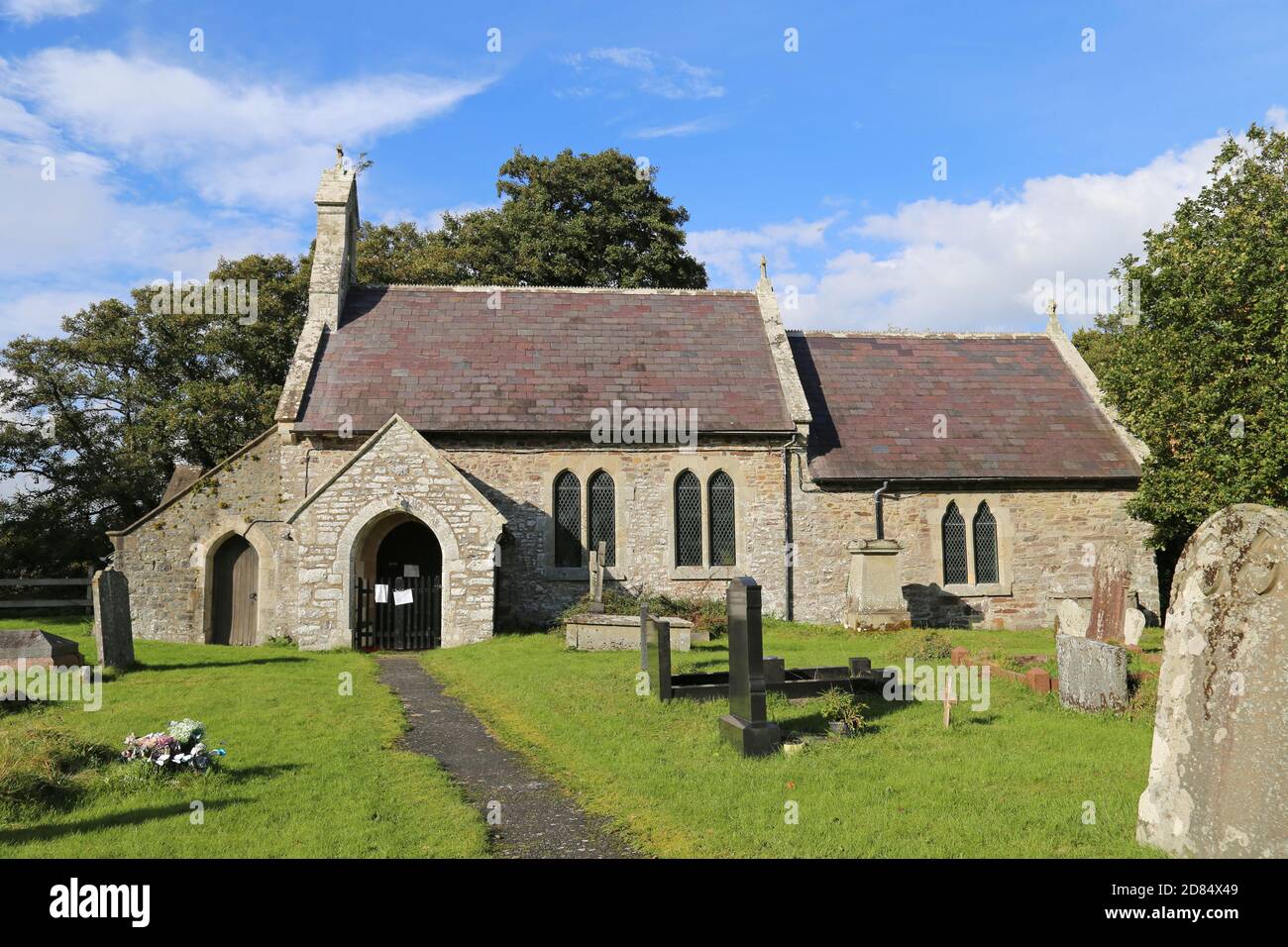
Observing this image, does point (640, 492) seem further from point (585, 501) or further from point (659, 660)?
point (659, 660)

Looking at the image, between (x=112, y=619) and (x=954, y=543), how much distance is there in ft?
57.9

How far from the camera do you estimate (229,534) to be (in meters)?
21.6

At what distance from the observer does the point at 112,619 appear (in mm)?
14766

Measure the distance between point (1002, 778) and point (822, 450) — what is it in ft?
48.3

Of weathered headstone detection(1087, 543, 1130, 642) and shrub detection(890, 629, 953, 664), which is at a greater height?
weathered headstone detection(1087, 543, 1130, 642)

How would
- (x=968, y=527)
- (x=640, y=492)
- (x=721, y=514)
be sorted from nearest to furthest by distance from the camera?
(x=640, y=492) → (x=721, y=514) → (x=968, y=527)

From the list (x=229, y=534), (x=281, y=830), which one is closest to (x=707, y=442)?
(x=229, y=534)

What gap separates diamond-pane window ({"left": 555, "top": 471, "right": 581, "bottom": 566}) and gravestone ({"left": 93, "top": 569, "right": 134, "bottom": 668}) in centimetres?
891

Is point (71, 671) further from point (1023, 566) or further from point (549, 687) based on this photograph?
point (1023, 566)

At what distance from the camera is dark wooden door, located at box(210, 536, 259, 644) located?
21.7m

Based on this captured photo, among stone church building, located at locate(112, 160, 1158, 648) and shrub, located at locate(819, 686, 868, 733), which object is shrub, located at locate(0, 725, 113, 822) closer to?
shrub, located at locate(819, 686, 868, 733)

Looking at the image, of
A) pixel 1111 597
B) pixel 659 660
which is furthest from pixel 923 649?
pixel 659 660

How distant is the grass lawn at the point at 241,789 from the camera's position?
21.2 feet

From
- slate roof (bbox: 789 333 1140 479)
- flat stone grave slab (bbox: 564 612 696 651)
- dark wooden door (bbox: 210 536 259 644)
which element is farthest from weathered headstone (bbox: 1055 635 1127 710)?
dark wooden door (bbox: 210 536 259 644)
